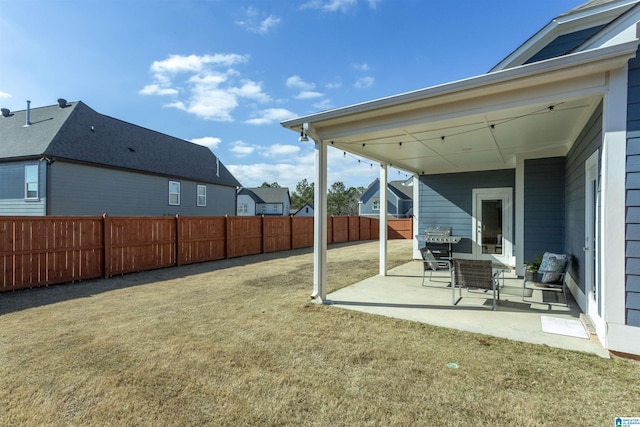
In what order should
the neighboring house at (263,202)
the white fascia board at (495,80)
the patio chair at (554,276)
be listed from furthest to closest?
1. the neighboring house at (263,202)
2. the patio chair at (554,276)
3. the white fascia board at (495,80)

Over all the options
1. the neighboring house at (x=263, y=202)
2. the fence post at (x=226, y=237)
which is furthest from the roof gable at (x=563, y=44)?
the neighboring house at (x=263, y=202)

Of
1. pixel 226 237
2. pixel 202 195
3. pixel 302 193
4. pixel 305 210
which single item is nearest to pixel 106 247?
pixel 226 237

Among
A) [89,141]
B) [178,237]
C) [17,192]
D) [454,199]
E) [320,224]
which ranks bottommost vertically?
[178,237]

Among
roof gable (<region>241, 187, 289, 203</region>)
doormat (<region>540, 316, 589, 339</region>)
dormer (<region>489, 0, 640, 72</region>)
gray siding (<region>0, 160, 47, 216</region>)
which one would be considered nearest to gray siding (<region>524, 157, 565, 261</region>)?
dormer (<region>489, 0, 640, 72</region>)

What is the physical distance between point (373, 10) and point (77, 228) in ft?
28.8

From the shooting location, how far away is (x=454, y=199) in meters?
9.63

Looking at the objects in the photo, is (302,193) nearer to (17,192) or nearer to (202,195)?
(202,195)

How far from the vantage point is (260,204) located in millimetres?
38969

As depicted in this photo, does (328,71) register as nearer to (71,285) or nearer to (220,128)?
(71,285)

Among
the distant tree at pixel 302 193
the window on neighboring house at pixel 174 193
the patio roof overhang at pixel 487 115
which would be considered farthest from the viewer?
the distant tree at pixel 302 193

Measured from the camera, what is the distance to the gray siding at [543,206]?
6.73 m

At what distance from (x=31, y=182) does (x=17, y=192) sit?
0.97m

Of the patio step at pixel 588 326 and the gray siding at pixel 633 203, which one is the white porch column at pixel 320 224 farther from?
the gray siding at pixel 633 203

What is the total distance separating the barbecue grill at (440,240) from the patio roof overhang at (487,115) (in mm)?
3036
